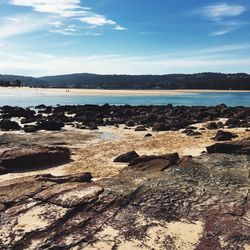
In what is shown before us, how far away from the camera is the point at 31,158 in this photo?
14133 millimetres

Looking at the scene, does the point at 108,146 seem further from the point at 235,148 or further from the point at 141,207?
the point at 141,207

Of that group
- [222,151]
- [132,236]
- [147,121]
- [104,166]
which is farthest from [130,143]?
[132,236]

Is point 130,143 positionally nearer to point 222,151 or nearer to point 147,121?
point 222,151

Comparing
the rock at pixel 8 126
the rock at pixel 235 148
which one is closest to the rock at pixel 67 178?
the rock at pixel 235 148

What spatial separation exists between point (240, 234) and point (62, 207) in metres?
3.24

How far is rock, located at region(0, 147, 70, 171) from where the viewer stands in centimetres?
1369

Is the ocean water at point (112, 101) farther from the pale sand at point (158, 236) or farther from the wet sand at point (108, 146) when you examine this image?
the pale sand at point (158, 236)

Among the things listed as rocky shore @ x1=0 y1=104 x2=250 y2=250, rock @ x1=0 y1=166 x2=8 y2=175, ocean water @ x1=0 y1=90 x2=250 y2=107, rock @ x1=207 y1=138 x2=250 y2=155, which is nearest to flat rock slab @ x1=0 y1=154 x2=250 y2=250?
rocky shore @ x1=0 y1=104 x2=250 y2=250

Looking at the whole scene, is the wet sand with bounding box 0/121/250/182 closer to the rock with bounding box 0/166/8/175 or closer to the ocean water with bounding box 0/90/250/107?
the rock with bounding box 0/166/8/175

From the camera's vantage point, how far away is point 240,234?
6961mm

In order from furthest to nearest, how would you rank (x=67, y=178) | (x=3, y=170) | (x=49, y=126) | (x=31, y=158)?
(x=49, y=126) < (x=31, y=158) < (x=3, y=170) < (x=67, y=178)

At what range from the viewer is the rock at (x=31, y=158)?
13688 millimetres

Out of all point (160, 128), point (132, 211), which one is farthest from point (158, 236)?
point (160, 128)

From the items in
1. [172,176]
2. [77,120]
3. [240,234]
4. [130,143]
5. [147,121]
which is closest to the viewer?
[240,234]
